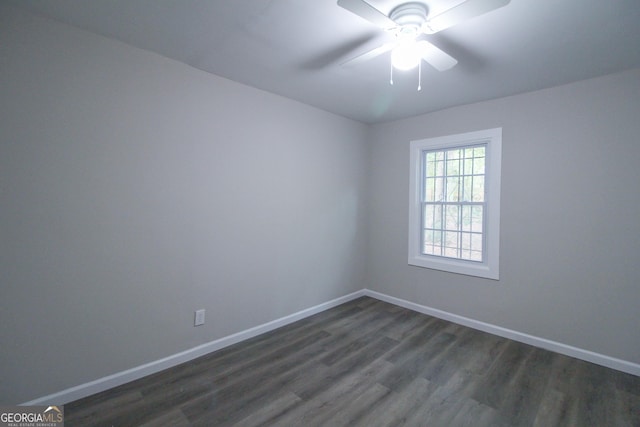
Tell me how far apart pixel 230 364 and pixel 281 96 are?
2697 millimetres

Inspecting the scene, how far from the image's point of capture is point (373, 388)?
208 cm

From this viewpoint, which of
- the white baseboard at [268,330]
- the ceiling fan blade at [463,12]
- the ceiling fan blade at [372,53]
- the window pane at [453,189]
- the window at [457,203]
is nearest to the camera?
the ceiling fan blade at [463,12]

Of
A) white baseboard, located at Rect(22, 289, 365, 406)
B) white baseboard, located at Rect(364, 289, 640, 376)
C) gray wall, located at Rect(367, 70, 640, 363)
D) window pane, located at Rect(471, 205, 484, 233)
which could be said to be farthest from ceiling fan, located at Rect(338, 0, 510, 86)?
white baseboard, located at Rect(364, 289, 640, 376)

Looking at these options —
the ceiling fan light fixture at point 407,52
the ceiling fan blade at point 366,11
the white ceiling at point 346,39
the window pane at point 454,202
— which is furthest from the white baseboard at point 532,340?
the ceiling fan blade at point 366,11

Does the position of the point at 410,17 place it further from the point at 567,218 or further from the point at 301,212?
the point at 567,218

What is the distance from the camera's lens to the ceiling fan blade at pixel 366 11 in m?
1.28

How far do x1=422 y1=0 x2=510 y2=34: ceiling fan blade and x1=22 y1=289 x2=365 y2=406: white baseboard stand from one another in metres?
2.92

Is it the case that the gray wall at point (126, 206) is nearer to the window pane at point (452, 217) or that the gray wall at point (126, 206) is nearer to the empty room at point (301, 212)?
the empty room at point (301, 212)

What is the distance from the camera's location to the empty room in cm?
172

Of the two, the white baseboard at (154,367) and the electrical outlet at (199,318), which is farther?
the electrical outlet at (199,318)

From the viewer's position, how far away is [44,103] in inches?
69.6

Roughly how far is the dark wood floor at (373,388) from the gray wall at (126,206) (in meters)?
0.34

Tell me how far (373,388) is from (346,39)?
258 centimetres

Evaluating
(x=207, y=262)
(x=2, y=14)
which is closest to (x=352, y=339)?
(x=207, y=262)
